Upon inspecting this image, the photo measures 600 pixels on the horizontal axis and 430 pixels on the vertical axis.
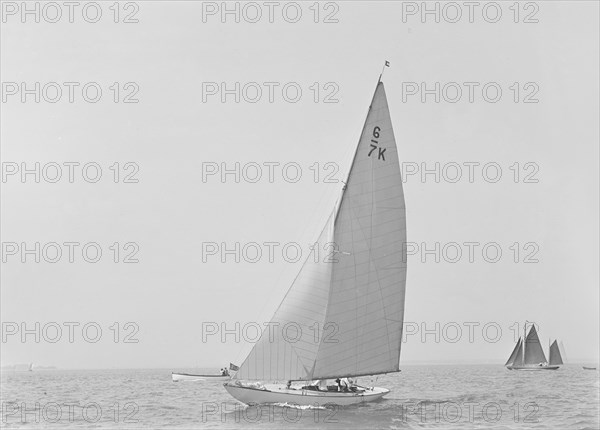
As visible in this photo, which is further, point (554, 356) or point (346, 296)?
point (554, 356)

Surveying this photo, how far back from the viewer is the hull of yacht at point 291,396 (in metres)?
35.2

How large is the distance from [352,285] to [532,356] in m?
60.3

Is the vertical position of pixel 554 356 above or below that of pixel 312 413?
below

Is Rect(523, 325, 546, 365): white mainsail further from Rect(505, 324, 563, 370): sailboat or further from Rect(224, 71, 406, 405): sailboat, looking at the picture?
Rect(224, 71, 406, 405): sailboat


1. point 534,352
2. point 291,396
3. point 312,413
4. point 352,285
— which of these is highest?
point 352,285

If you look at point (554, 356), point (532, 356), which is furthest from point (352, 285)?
point (554, 356)

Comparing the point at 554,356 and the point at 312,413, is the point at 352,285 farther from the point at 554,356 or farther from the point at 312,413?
the point at 554,356

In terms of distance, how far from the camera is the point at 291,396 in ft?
115

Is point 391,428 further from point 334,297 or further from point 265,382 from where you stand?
point 265,382

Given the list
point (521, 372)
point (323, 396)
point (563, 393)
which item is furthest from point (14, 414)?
point (521, 372)

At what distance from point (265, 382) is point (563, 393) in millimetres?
23034

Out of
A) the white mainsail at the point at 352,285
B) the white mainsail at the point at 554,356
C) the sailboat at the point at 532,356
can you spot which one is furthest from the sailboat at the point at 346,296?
the white mainsail at the point at 554,356

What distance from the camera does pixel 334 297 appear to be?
1393 inches

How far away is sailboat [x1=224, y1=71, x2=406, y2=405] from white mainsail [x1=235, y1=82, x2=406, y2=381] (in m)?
0.04
